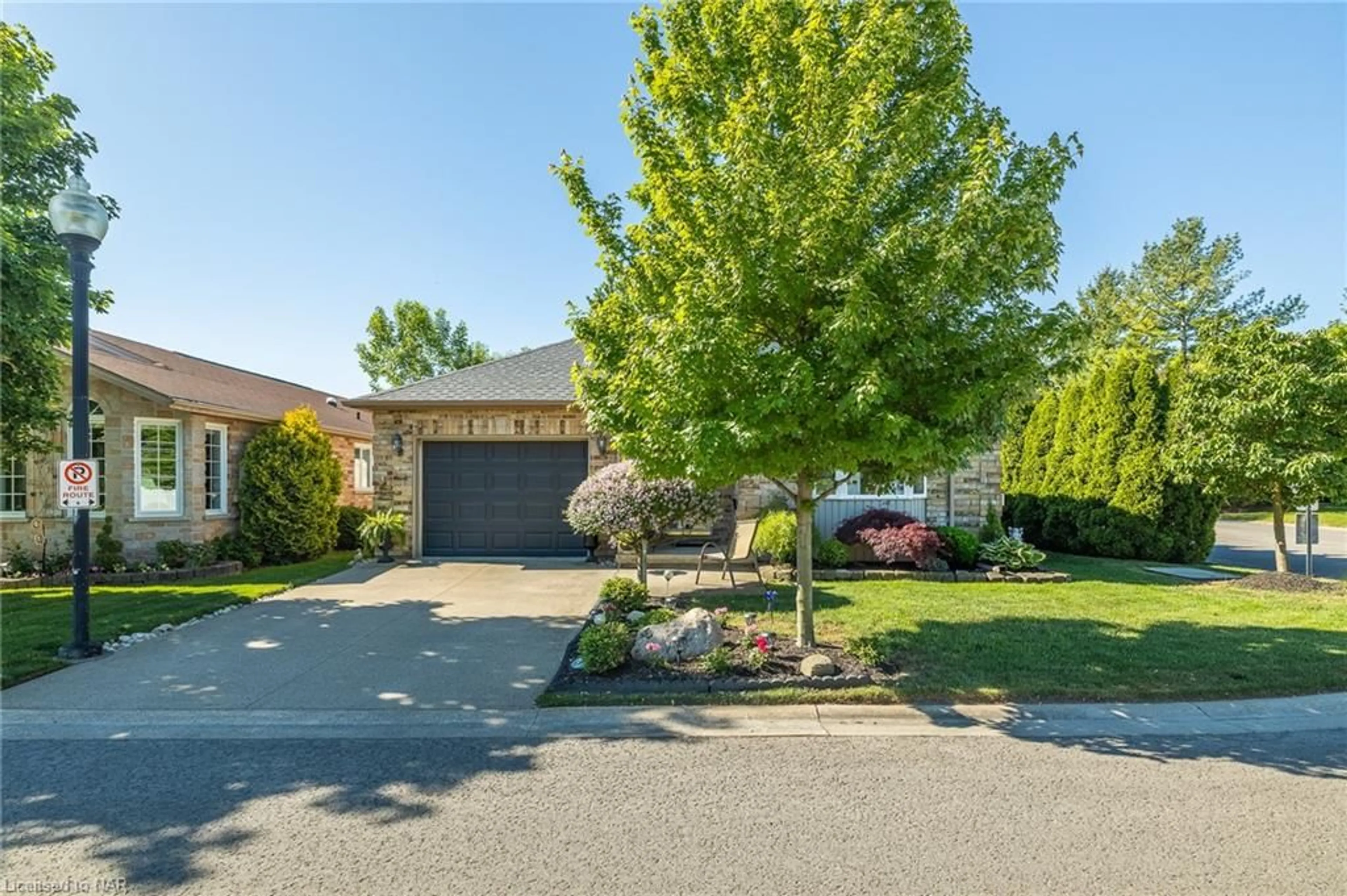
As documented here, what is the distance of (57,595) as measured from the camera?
9.38 metres

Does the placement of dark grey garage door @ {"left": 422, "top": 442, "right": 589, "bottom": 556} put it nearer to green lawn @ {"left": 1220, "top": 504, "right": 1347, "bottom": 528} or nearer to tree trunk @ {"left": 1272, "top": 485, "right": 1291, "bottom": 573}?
tree trunk @ {"left": 1272, "top": 485, "right": 1291, "bottom": 573}

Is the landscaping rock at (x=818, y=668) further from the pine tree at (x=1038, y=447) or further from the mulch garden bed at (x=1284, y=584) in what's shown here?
the pine tree at (x=1038, y=447)

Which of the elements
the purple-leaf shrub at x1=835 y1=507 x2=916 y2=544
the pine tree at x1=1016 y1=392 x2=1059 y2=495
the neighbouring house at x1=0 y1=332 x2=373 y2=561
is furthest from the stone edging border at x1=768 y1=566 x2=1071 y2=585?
the neighbouring house at x1=0 y1=332 x2=373 y2=561

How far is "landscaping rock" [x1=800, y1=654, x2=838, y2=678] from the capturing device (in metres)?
5.24

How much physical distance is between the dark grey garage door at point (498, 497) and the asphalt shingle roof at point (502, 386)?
919mm

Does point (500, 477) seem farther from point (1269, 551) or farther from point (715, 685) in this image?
point (1269, 551)

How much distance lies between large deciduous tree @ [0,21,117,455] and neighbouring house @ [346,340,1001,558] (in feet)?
14.2

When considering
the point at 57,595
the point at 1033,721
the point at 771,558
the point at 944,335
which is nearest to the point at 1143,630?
the point at 1033,721

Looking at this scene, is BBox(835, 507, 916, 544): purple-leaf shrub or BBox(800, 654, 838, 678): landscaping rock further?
BBox(835, 507, 916, 544): purple-leaf shrub

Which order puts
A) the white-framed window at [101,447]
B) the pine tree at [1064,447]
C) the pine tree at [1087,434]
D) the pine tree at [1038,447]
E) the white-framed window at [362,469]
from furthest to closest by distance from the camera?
the white-framed window at [362,469]
the pine tree at [1038,447]
the pine tree at [1064,447]
the pine tree at [1087,434]
the white-framed window at [101,447]

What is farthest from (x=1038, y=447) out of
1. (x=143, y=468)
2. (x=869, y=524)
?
(x=143, y=468)

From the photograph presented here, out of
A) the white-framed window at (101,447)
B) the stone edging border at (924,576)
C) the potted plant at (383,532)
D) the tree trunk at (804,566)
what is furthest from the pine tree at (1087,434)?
the white-framed window at (101,447)

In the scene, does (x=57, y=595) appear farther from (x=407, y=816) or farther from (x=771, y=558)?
(x=771, y=558)

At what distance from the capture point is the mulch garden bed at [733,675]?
5.12 meters
